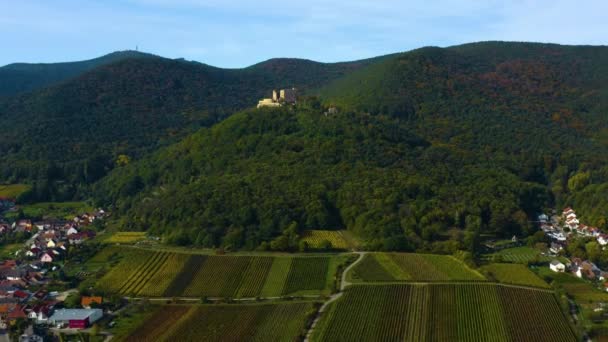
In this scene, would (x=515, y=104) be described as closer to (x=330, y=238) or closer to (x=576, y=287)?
(x=330, y=238)

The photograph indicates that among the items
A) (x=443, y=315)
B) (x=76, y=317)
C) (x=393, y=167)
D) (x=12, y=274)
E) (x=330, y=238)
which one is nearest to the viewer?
(x=443, y=315)

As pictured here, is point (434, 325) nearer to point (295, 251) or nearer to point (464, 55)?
point (295, 251)

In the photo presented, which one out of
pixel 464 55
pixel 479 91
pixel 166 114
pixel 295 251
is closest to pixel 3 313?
pixel 295 251

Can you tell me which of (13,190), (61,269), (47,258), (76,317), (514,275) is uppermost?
(76,317)

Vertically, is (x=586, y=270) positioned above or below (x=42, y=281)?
below

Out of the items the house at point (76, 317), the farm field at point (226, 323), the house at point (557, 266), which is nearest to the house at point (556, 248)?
the house at point (557, 266)

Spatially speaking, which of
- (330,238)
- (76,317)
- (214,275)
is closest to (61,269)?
(76,317)

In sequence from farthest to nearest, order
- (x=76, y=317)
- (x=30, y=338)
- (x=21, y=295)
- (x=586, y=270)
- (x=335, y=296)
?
(x=586, y=270) → (x=21, y=295) → (x=335, y=296) → (x=76, y=317) → (x=30, y=338)

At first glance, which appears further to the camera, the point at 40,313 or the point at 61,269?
the point at 61,269

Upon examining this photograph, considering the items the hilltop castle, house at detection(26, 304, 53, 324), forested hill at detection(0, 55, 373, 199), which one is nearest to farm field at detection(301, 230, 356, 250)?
house at detection(26, 304, 53, 324)
